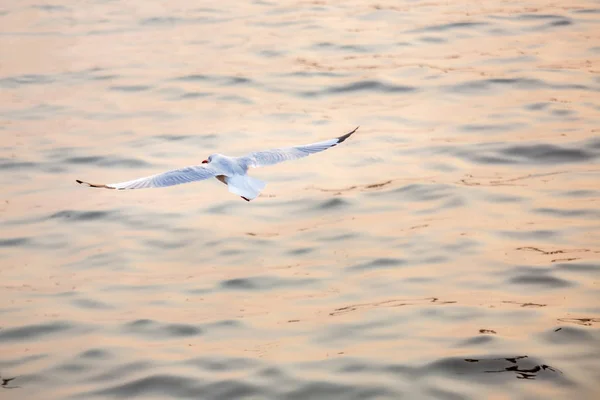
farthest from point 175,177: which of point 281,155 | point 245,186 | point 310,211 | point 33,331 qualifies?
point 310,211

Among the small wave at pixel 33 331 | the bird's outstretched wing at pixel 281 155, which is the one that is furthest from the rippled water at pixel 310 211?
the bird's outstretched wing at pixel 281 155

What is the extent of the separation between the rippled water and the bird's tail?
89cm

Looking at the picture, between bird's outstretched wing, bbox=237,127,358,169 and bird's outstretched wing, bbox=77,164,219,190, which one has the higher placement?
bird's outstretched wing, bbox=77,164,219,190

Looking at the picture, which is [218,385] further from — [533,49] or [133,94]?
[533,49]

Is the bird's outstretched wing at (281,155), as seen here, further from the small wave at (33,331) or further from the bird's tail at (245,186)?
the small wave at (33,331)

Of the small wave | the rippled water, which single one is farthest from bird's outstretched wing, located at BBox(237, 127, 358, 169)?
the small wave

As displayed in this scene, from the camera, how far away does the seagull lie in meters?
6.71

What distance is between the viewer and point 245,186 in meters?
6.79

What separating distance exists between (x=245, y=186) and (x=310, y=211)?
2003 millimetres

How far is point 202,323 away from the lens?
22.7 feet

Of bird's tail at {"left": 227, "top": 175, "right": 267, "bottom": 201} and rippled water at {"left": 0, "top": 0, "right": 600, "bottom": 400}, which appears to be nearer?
rippled water at {"left": 0, "top": 0, "right": 600, "bottom": 400}

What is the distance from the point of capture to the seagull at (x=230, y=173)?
671cm

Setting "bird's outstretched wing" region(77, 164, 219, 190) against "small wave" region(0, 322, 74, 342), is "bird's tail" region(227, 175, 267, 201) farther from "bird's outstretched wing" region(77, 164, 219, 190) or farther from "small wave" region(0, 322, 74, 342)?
"small wave" region(0, 322, 74, 342)

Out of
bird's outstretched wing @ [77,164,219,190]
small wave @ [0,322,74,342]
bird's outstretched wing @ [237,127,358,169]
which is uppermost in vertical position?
bird's outstretched wing @ [77,164,219,190]
